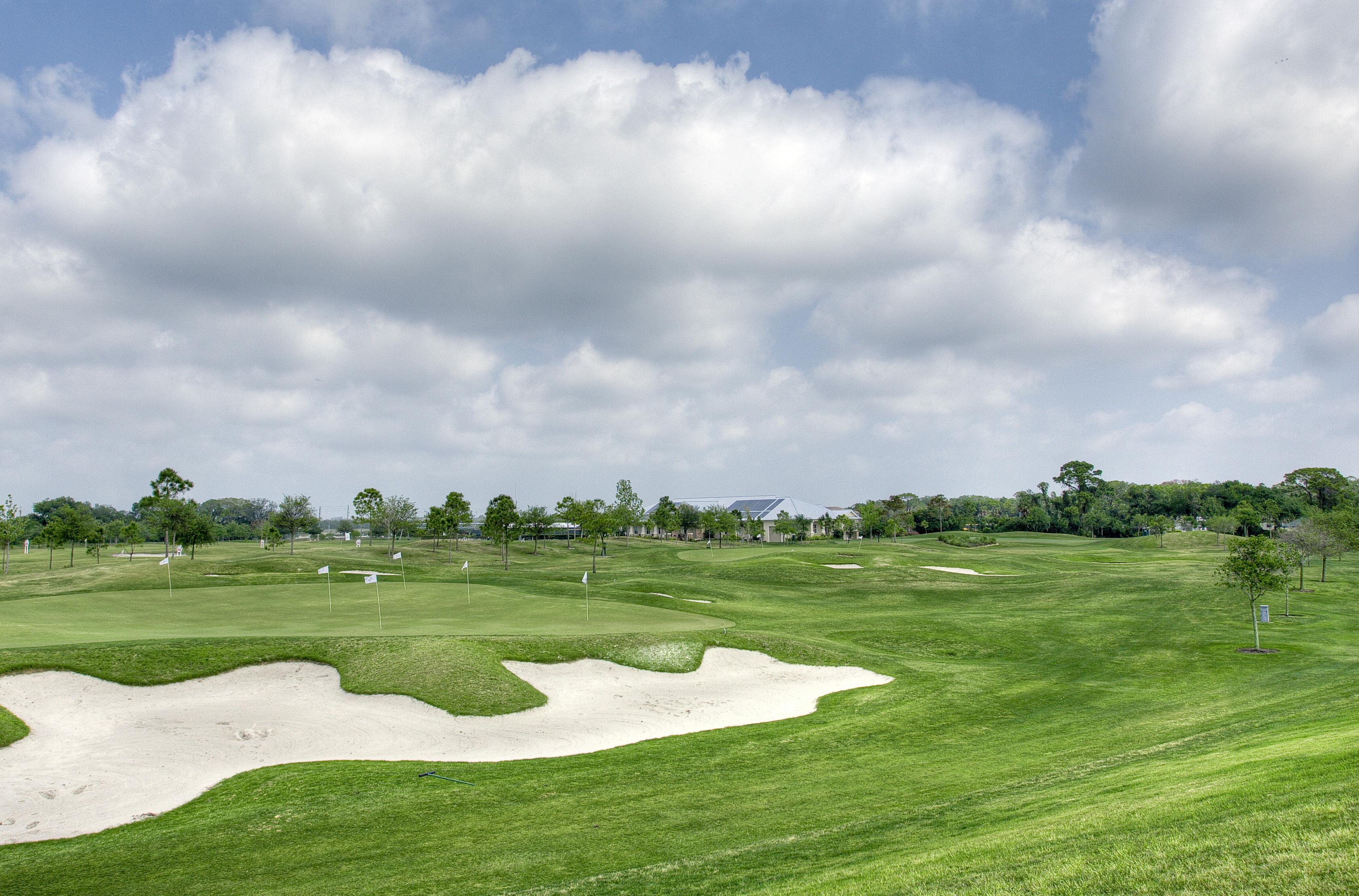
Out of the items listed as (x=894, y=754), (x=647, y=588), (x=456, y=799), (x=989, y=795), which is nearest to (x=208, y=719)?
(x=456, y=799)

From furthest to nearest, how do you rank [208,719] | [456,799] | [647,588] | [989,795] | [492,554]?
[492,554], [647,588], [208,719], [456,799], [989,795]

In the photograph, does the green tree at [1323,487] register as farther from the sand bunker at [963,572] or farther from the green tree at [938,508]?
the sand bunker at [963,572]

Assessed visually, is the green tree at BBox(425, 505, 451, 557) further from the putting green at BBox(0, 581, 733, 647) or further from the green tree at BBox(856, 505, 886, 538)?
the green tree at BBox(856, 505, 886, 538)

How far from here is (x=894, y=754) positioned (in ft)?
50.8

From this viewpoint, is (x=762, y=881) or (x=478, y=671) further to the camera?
(x=478, y=671)

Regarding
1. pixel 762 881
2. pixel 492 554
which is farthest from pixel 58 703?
pixel 492 554

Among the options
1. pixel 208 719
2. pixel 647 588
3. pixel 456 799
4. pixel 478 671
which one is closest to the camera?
pixel 456 799

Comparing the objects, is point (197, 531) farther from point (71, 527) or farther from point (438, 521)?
point (438, 521)

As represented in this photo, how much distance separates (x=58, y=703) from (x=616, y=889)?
1622 centimetres

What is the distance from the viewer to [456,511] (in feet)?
276

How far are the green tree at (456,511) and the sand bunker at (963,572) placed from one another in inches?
1999

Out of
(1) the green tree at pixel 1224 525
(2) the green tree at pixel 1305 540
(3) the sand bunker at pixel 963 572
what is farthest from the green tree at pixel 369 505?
(1) the green tree at pixel 1224 525

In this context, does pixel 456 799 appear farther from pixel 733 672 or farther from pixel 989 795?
pixel 733 672

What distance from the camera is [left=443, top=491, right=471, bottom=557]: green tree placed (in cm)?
8181
